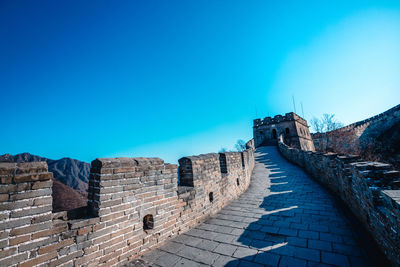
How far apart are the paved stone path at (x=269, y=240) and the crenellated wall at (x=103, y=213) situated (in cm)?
41

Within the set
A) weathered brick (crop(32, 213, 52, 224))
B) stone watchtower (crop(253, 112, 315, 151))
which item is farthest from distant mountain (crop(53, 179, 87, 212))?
stone watchtower (crop(253, 112, 315, 151))

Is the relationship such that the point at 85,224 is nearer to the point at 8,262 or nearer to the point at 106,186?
the point at 106,186

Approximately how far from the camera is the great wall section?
70.7 inches

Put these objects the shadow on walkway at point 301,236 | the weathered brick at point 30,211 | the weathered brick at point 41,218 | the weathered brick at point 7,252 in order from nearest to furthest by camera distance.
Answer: the weathered brick at point 7,252 → the weathered brick at point 30,211 → the weathered brick at point 41,218 → the shadow on walkway at point 301,236

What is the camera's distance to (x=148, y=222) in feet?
10.1

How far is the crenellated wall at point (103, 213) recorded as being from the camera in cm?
169

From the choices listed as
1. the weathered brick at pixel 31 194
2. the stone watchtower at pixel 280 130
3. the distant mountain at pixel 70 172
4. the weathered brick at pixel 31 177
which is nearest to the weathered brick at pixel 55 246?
the weathered brick at pixel 31 194

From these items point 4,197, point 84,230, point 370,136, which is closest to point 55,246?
point 84,230

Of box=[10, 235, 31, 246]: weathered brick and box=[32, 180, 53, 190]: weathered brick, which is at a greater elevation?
box=[32, 180, 53, 190]: weathered brick

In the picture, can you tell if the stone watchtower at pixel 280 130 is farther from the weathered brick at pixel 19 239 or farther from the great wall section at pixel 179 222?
the weathered brick at pixel 19 239

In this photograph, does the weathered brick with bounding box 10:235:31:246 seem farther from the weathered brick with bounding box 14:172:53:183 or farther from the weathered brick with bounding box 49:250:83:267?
the weathered brick with bounding box 14:172:53:183

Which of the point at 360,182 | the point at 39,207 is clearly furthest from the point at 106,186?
the point at 360,182

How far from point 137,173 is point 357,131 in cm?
3338

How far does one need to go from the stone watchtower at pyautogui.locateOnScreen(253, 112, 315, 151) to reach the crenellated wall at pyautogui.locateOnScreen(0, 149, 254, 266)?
26940 mm
